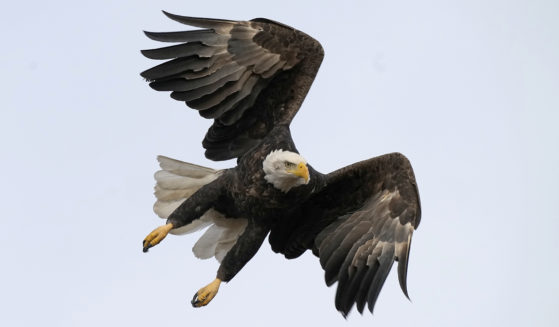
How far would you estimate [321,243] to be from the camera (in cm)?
942

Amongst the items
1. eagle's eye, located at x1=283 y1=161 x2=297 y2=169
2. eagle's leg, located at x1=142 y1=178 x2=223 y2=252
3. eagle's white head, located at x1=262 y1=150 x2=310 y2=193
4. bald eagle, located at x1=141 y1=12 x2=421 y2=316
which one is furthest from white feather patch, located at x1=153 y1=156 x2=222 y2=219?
eagle's eye, located at x1=283 y1=161 x2=297 y2=169

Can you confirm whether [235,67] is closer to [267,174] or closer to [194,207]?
[267,174]

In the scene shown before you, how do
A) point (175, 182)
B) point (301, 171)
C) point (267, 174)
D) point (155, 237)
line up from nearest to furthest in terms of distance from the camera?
point (301, 171)
point (267, 174)
point (155, 237)
point (175, 182)

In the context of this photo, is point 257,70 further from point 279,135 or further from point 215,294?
point 215,294

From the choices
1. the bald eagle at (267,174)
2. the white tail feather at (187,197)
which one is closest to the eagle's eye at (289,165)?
the bald eagle at (267,174)

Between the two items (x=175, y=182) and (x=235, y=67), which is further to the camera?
(x=175, y=182)

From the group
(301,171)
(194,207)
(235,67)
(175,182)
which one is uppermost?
(235,67)

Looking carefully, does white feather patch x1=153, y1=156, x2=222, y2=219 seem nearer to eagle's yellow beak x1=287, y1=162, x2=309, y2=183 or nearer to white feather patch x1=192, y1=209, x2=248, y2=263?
white feather patch x1=192, y1=209, x2=248, y2=263

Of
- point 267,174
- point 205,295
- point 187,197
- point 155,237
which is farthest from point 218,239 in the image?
point 267,174

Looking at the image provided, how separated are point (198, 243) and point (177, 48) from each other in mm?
1696

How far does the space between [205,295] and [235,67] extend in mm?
1703

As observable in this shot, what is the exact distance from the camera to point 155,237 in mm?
9172

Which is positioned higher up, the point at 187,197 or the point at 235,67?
the point at 235,67

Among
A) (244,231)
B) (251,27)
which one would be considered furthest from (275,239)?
(251,27)
